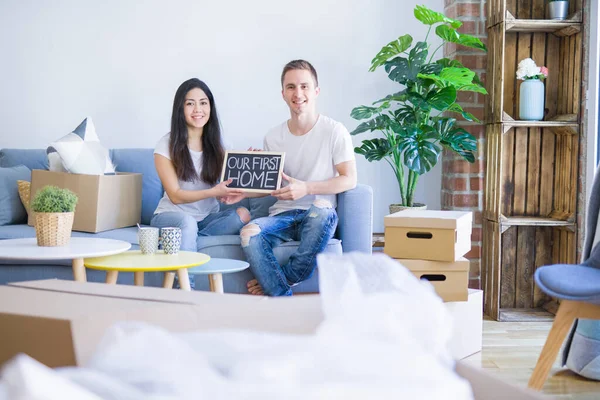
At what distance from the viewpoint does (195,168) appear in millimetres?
3324

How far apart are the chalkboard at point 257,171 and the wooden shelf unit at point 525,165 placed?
1192 mm

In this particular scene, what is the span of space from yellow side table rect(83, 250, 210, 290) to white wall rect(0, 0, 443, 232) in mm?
1536

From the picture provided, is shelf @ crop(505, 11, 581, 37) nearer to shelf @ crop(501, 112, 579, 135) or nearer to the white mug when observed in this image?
shelf @ crop(501, 112, 579, 135)

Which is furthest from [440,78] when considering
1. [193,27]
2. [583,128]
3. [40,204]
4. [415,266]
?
[40,204]

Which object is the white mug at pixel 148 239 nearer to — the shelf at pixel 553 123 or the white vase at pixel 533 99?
the shelf at pixel 553 123

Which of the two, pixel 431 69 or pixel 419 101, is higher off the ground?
pixel 431 69

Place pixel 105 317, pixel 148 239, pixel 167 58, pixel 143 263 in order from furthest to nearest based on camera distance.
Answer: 1. pixel 167 58
2. pixel 148 239
3. pixel 143 263
4. pixel 105 317

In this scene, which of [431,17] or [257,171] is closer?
[257,171]

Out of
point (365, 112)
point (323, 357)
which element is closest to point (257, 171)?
point (365, 112)

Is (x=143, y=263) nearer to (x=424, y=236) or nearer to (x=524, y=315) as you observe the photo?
(x=424, y=236)

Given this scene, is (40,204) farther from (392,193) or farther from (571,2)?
(571,2)

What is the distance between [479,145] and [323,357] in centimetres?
350

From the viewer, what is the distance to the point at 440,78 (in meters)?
3.44

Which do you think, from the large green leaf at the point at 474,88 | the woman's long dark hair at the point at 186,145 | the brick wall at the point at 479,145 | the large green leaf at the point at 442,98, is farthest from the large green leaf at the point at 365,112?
the woman's long dark hair at the point at 186,145
